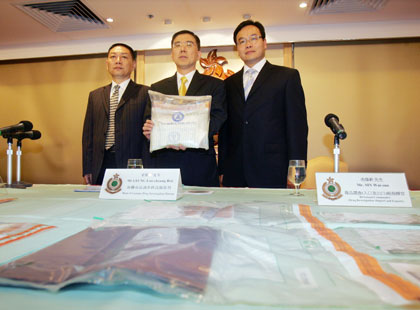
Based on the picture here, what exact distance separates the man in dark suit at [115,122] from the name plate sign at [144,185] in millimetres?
892

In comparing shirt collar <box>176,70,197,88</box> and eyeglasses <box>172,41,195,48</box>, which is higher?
eyeglasses <box>172,41,195,48</box>

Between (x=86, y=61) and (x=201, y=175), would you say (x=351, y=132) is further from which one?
(x=86, y=61)

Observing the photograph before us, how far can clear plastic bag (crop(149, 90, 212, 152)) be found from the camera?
1.27 m

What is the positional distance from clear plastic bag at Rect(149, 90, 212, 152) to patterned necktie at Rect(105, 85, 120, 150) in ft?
2.45

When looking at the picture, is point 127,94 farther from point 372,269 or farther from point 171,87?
point 372,269

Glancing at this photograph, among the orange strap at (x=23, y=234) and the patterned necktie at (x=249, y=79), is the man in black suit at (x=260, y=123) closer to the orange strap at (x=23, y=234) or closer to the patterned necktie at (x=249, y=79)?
the patterned necktie at (x=249, y=79)

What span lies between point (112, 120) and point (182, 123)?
907 millimetres

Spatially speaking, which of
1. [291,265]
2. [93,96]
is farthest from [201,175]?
[291,265]

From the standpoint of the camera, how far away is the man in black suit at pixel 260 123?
1.67 meters

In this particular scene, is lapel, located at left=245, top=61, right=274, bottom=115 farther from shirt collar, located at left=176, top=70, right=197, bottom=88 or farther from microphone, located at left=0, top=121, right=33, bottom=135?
microphone, located at left=0, top=121, right=33, bottom=135

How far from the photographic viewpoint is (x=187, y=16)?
338 cm

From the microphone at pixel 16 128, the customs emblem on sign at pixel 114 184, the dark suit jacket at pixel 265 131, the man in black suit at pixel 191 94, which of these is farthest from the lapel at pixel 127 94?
the customs emblem on sign at pixel 114 184

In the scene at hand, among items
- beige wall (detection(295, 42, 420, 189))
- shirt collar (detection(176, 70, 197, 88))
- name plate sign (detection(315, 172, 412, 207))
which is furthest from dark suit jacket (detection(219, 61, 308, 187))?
beige wall (detection(295, 42, 420, 189))

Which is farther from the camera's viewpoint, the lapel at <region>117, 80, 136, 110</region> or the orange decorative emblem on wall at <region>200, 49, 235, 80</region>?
the orange decorative emblem on wall at <region>200, 49, 235, 80</region>
